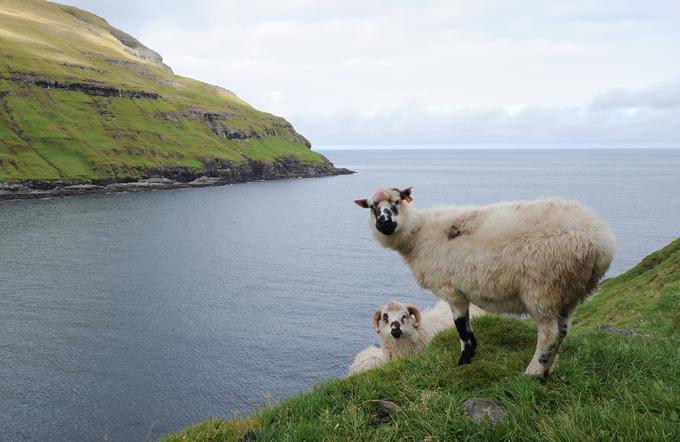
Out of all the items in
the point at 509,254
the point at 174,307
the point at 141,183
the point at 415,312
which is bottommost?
the point at 174,307

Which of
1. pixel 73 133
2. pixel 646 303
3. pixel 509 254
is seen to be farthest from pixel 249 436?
pixel 73 133

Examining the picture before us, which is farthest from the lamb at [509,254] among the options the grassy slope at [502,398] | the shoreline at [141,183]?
the shoreline at [141,183]

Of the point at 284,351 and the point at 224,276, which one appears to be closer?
the point at 284,351

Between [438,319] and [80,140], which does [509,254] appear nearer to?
[438,319]

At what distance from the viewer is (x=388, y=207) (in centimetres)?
1016

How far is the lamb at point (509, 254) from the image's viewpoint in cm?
786

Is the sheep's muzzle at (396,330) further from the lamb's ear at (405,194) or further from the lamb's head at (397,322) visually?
the lamb's ear at (405,194)

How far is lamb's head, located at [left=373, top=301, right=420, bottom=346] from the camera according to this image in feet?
50.5

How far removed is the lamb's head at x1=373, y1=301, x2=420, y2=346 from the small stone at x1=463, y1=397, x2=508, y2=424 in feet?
26.4

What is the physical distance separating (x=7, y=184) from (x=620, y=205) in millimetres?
156137

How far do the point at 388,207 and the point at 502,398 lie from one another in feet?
14.2

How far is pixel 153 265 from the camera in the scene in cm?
7100

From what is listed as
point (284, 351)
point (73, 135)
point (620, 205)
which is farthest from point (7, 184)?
point (620, 205)

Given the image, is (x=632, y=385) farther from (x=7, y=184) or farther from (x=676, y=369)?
(x=7, y=184)
